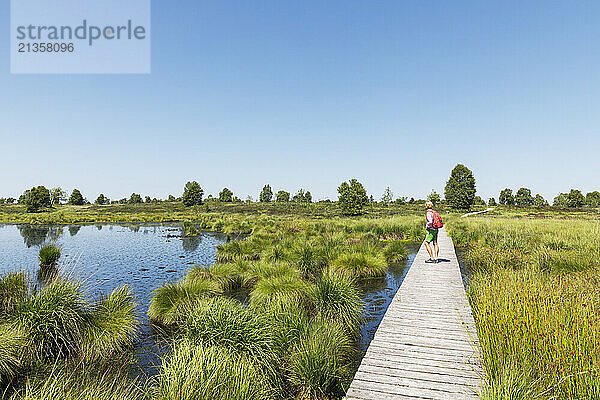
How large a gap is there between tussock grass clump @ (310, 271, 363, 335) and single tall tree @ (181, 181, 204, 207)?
3492 inches

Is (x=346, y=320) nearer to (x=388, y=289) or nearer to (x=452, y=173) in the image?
(x=388, y=289)

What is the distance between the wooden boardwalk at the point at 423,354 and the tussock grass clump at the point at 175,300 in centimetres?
468

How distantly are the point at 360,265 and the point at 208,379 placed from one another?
366 inches

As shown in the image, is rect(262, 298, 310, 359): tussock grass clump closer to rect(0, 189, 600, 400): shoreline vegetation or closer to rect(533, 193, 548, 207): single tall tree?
rect(0, 189, 600, 400): shoreline vegetation

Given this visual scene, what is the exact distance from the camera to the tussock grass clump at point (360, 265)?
12.1 meters

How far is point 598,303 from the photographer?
491cm

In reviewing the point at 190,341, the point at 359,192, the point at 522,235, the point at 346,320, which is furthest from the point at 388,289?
the point at 359,192

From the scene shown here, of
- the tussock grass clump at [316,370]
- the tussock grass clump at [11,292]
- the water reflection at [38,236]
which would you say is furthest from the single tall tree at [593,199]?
the tussock grass clump at [11,292]

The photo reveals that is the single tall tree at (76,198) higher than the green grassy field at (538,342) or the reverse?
higher

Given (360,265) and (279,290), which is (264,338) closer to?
(279,290)

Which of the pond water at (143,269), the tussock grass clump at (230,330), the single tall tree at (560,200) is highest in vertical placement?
the single tall tree at (560,200)

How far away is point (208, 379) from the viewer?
3689 mm

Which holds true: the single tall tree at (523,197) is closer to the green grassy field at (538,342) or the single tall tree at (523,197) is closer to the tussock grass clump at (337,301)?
the tussock grass clump at (337,301)

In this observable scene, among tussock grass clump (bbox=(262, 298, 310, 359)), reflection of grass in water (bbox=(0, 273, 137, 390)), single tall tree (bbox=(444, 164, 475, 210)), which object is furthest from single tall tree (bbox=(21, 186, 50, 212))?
single tall tree (bbox=(444, 164, 475, 210))
